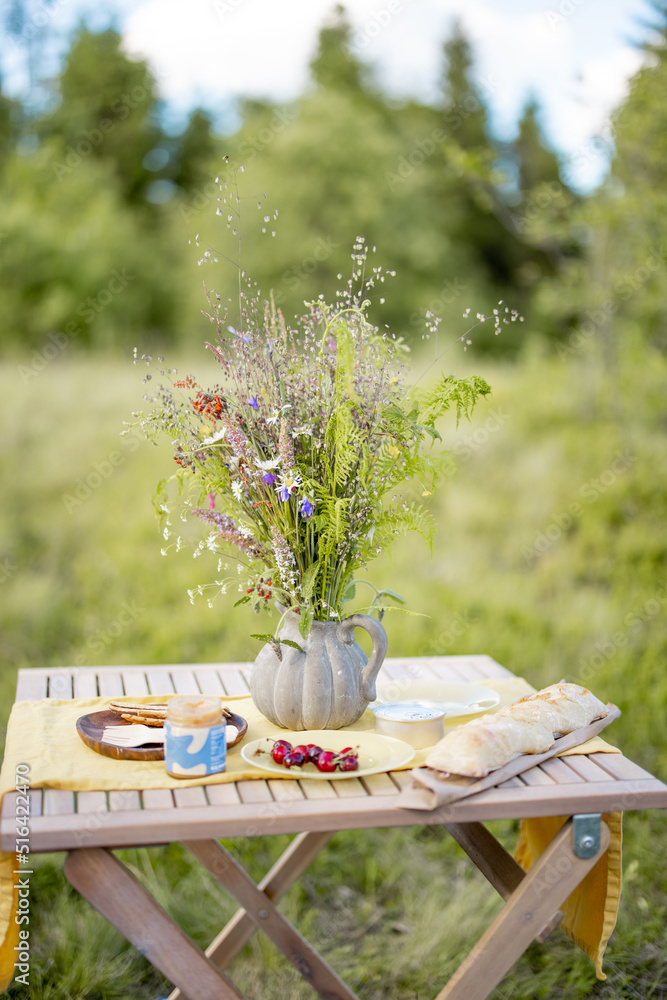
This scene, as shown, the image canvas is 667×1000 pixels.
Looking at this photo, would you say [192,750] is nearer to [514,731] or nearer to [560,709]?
[514,731]

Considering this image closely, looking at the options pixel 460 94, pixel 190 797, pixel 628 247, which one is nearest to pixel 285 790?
pixel 190 797

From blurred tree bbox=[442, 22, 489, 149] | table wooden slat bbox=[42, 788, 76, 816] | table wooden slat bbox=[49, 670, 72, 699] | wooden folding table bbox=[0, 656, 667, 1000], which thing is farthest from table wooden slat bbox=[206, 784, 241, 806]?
blurred tree bbox=[442, 22, 489, 149]

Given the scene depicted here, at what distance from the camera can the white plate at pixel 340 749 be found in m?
1.65

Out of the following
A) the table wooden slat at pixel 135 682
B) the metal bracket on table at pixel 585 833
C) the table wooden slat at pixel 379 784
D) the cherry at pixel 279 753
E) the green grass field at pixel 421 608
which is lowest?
the green grass field at pixel 421 608

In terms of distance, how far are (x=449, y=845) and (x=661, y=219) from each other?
3624 mm

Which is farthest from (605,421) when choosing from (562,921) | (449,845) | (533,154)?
(533,154)

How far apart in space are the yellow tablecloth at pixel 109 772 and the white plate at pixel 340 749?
0.02m

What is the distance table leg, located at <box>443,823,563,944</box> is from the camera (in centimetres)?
194

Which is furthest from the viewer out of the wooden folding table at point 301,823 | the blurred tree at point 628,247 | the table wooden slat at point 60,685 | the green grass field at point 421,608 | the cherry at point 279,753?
the blurred tree at point 628,247

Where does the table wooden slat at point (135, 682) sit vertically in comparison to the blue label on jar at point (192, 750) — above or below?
below

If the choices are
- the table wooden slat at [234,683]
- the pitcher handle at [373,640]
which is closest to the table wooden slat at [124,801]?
the pitcher handle at [373,640]

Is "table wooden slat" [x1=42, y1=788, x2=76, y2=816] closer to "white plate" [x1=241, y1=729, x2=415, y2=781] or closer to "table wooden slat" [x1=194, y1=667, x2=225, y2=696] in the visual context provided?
"white plate" [x1=241, y1=729, x2=415, y2=781]

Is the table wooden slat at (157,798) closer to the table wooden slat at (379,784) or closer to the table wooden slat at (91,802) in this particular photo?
the table wooden slat at (91,802)

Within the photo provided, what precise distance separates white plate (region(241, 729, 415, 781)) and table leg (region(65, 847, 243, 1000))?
1.00 feet
